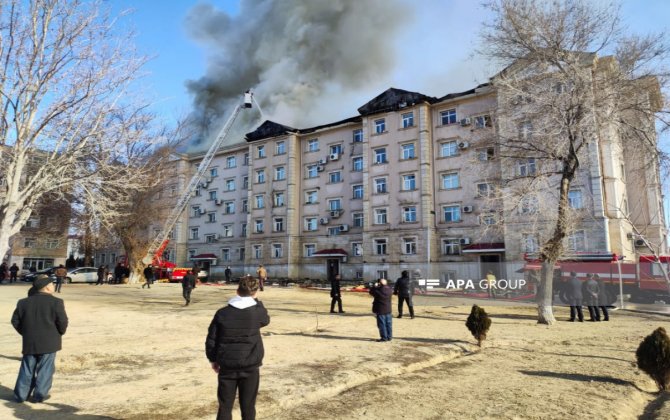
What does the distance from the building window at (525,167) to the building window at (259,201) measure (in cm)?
3299

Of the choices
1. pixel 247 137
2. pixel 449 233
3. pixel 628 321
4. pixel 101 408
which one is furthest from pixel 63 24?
pixel 247 137

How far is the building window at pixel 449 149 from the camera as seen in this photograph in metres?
37.2

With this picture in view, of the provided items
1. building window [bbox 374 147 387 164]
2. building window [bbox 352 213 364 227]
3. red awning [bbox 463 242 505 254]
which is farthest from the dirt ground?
building window [bbox 374 147 387 164]

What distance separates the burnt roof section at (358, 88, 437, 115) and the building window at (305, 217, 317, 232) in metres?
11.6

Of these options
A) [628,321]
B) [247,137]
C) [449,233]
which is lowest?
[628,321]

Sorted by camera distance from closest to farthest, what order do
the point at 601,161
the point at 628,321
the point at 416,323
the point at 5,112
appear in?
1. the point at 5,112
2. the point at 416,323
3. the point at 628,321
4. the point at 601,161

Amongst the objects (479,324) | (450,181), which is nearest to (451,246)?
(450,181)

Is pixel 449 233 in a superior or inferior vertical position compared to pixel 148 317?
superior

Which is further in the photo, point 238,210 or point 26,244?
point 26,244

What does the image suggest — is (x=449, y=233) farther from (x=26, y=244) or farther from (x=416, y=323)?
(x=26, y=244)

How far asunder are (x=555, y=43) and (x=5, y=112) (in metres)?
17.0

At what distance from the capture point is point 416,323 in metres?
15.9

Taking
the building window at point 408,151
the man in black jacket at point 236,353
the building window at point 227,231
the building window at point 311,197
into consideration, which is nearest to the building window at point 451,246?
the building window at point 408,151

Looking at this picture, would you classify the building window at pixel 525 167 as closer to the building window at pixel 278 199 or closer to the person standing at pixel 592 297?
the person standing at pixel 592 297
